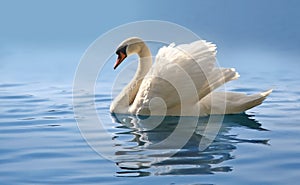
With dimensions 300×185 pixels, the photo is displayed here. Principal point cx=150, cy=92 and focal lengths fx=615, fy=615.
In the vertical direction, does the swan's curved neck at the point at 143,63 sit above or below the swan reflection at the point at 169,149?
above

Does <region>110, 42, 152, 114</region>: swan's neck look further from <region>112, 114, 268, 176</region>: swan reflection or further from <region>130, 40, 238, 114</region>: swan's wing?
<region>130, 40, 238, 114</region>: swan's wing

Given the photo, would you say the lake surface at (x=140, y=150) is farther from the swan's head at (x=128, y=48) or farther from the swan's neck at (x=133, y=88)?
the swan's head at (x=128, y=48)

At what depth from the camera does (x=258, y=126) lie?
15.2 feet

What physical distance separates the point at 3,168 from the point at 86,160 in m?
0.47

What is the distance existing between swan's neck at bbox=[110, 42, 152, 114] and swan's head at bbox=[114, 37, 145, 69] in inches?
1.2

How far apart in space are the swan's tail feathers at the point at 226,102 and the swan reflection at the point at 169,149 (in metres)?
0.08

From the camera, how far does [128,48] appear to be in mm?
5301

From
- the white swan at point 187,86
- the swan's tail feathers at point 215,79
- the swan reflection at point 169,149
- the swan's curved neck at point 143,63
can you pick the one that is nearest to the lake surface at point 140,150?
the swan reflection at point 169,149

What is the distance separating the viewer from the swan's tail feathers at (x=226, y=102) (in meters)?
4.90

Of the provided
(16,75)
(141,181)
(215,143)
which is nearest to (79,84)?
(16,75)

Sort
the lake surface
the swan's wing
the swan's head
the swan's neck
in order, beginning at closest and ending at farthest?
the lake surface → the swan's wing → the swan's neck → the swan's head

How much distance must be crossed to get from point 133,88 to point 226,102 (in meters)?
0.81

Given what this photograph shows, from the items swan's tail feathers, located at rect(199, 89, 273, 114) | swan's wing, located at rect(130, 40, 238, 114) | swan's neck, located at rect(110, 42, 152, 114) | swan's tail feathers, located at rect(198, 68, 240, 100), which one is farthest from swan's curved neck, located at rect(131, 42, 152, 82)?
swan's tail feathers, located at rect(198, 68, 240, 100)

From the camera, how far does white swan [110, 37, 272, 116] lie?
4605 mm
